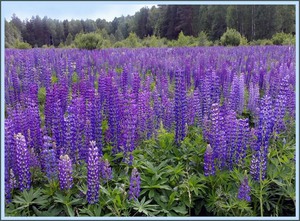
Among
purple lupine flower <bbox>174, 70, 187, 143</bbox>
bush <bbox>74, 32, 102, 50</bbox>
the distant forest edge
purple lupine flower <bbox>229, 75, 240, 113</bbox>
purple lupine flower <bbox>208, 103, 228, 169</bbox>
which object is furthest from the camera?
the distant forest edge

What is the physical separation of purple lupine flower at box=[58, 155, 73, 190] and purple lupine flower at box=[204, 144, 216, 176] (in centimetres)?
135

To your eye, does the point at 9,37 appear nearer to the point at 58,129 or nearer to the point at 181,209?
the point at 58,129

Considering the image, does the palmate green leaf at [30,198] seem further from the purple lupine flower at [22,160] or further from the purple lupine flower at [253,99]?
the purple lupine flower at [253,99]

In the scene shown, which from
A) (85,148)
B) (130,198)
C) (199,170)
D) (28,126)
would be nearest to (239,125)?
(199,170)

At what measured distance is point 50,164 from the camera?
123 inches

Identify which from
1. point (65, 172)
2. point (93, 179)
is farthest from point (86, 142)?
point (93, 179)

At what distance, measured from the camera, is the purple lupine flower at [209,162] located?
322cm

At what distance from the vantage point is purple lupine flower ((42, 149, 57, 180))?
3082 millimetres

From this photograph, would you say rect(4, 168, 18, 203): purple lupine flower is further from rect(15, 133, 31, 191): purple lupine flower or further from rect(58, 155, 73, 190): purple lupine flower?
rect(58, 155, 73, 190): purple lupine flower

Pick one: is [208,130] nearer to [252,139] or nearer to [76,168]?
[252,139]

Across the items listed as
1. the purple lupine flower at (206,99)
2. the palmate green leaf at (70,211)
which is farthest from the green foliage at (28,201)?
the purple lupine flower at (206,99)

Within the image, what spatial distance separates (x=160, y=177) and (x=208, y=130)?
88 centimetres

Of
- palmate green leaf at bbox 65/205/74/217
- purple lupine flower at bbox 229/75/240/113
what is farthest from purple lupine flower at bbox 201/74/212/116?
palmate green leaf at bbox 65/205/74/217

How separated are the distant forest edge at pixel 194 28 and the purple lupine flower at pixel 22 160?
565 inches
